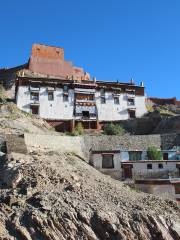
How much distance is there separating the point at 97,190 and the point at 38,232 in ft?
25.1

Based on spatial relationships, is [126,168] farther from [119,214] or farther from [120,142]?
[119,214]

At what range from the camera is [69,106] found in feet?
196

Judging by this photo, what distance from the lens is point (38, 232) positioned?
27.7m

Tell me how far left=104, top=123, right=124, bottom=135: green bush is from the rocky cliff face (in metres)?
19.0

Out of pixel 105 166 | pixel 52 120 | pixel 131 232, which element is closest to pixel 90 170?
pixel 105 166

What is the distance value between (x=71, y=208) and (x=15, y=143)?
1296 centimetres

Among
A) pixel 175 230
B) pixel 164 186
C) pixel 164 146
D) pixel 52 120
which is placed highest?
pixel 52 120

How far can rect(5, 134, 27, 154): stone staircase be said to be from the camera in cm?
3991

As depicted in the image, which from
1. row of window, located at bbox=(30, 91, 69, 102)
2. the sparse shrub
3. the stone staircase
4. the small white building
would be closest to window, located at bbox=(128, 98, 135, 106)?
row of window, located at bbox=(30, 91, 69, 102)

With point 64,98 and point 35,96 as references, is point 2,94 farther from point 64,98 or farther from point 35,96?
point 64,98

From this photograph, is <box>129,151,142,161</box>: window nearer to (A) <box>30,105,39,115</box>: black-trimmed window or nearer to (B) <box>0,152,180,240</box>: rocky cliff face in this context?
(B) <box>0,152,180,240</box>: rocky cliff face

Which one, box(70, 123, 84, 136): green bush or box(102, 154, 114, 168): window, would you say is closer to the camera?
box(102, 154, 114, 168): window

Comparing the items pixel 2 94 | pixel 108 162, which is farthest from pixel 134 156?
pixel 2 94

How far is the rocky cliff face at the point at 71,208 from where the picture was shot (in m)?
28.2
